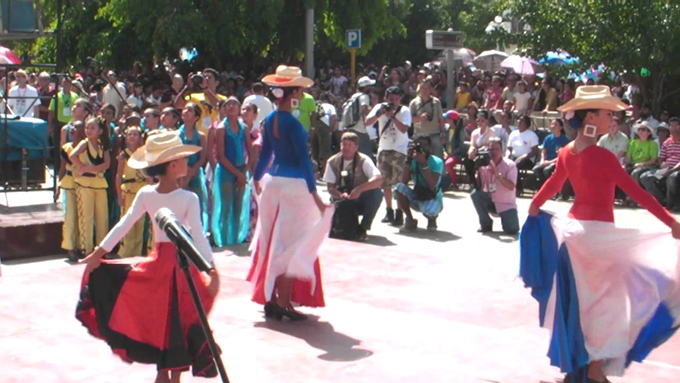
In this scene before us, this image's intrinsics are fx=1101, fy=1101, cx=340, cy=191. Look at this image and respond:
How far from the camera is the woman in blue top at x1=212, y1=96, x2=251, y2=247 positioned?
1175 cm

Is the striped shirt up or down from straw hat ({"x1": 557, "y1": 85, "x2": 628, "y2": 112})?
down

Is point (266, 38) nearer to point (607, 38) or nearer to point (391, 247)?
point (607, 38)

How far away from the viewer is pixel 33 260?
1152 cm

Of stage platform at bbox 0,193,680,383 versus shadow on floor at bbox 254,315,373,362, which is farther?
shadow on floor at bbox 254,315,373,362

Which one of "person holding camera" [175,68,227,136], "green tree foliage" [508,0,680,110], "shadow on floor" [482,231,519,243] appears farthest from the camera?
"green tree foliage" [508,0,680,110]

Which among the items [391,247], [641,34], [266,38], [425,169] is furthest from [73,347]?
[266,38]

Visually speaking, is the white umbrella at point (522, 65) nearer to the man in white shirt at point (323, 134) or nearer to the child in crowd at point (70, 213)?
the man in white shirt at point (323, 134)

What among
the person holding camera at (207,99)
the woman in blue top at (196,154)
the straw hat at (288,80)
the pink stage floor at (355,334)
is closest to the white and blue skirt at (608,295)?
the pink stage floor at (355,334)

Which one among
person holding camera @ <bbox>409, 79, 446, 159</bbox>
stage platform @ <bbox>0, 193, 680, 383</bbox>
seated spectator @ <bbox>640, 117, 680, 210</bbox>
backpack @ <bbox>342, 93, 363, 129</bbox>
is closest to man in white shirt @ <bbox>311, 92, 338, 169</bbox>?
backpack @ <bbox>342, 93, 363, 129</bbox>

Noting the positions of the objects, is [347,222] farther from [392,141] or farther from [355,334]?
[355,334]

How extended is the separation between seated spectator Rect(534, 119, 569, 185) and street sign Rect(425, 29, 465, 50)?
3.04 meters

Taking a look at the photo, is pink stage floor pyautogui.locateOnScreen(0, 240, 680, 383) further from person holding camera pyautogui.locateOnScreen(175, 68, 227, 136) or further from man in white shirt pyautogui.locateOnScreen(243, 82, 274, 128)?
man in white shirt pyautogui.locateOnScreen(243, 82, 274, 128)

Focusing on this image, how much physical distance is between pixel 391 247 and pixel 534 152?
6.18 m

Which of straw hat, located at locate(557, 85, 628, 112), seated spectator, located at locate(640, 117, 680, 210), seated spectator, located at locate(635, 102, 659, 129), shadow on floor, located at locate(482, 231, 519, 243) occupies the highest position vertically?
straw hat, located at locate(557, 85, 628, 112)
